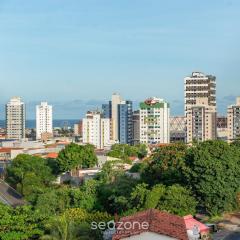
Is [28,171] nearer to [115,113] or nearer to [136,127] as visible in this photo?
[136,127]

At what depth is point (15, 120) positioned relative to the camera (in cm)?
7531

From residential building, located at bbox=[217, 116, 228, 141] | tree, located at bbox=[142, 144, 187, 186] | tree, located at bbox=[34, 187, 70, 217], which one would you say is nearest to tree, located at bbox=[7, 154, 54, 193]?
tree, located at bbox=[34, 187, 70, 217]

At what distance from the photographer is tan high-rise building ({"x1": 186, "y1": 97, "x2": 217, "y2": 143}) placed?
55.2 metres

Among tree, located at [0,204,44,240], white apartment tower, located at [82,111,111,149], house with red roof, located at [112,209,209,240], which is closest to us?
house with red roof, located at [112,209,209,240]

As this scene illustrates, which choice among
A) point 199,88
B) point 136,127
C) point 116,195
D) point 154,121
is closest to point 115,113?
point 136,127

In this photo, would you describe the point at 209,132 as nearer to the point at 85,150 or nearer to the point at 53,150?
the point at 53,150

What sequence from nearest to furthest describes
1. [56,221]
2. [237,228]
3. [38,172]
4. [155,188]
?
[56,221] < [237,228] < [155,188] < [38,172]

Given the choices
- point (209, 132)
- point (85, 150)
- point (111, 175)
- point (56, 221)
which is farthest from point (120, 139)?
point (56, 221)

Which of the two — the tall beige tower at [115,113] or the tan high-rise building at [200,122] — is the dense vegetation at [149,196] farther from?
the tall beige tower at [115,113]

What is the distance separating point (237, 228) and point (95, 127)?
156 feet

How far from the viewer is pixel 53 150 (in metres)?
50.8

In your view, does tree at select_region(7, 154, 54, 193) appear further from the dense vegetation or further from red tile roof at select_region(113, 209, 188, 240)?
red tile roof at select_region(113, 209, 188, 240)

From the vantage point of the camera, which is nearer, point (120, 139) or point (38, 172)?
point (38, 172)

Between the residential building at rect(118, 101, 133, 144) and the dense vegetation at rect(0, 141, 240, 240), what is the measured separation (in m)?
42.9
